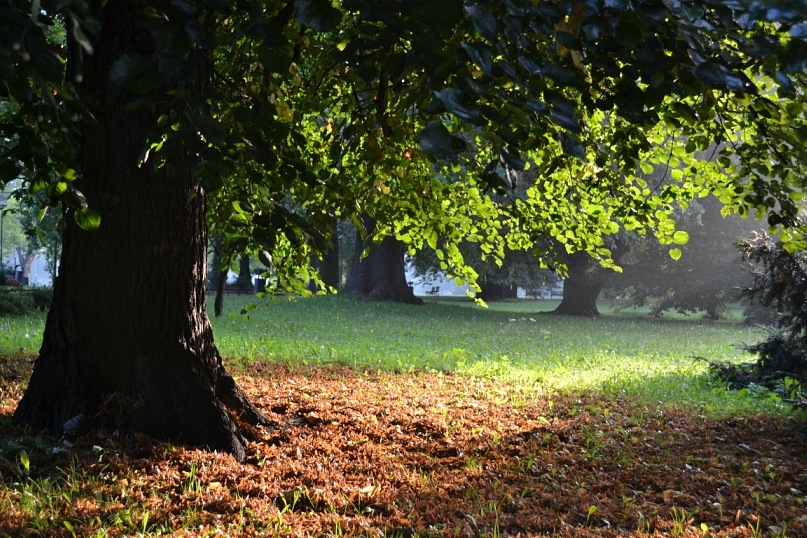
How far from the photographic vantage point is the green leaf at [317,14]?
175cm

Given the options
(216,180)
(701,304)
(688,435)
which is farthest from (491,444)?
(701,304)

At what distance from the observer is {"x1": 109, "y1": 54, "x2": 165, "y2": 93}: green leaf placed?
67.6 inches

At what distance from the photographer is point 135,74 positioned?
5.68 ft

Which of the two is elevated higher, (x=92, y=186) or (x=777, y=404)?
(x=92, y=186)

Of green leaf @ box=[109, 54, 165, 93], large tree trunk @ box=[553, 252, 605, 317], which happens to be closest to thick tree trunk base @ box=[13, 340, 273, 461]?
green leaf @ box=[109, 54, 165, 93]

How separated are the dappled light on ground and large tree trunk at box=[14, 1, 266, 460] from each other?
225mm

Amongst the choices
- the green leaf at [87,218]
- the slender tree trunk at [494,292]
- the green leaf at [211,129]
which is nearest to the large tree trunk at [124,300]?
the green leaf at [87,218]

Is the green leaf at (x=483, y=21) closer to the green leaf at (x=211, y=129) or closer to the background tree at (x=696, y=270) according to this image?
the green leaf at (x=211, y=129)

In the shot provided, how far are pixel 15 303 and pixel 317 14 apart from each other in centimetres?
1528

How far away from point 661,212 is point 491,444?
2238mm

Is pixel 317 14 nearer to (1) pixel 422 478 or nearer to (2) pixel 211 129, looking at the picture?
(2) pixel 211 129

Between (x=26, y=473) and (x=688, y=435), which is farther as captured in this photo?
(x=688, y=435)

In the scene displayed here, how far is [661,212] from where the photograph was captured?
5375 millimetres

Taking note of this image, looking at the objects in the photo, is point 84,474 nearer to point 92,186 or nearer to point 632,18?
point 92,186
